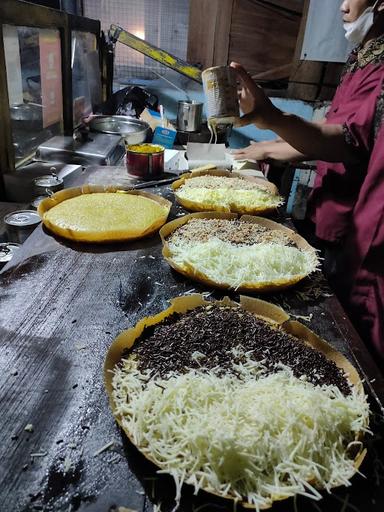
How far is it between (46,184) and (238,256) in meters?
1.79

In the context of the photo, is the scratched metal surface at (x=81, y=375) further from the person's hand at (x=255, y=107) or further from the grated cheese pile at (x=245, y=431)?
the person's hand at (x=255, y=107)

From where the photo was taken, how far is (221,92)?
7.59ft

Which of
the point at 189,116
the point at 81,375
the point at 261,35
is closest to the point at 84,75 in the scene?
the point at 189,116

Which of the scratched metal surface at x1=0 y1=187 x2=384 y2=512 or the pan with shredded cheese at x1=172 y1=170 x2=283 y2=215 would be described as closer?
the scratched metal surface at x1=0 y1=187 x2=384 y2=512

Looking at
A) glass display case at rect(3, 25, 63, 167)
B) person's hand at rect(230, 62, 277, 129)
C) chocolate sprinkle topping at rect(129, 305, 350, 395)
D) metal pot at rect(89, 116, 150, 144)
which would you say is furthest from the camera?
metal pot at rect(89, 116, 150, 144)

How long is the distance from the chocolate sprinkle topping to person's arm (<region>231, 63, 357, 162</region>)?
1453mm

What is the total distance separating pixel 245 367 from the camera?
1.23 m

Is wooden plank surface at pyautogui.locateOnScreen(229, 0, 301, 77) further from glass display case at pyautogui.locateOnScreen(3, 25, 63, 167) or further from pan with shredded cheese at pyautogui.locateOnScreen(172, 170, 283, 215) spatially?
pan with shredded cheese at pyautogui.locateOnScreen(172, 170, 283, 215)

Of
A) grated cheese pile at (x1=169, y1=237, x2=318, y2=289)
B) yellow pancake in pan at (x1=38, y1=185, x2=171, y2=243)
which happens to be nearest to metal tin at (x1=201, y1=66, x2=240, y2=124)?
yellow pancake in pan at (x1=38, y1=185, x2=171, y2=243)

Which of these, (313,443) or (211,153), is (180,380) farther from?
(211,153)

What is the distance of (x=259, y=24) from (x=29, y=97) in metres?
3.30

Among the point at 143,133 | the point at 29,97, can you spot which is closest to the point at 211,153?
the point at 143,133

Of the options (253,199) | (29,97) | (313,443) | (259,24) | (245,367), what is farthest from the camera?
(259,24)

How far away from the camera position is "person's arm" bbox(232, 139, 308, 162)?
322 cm
